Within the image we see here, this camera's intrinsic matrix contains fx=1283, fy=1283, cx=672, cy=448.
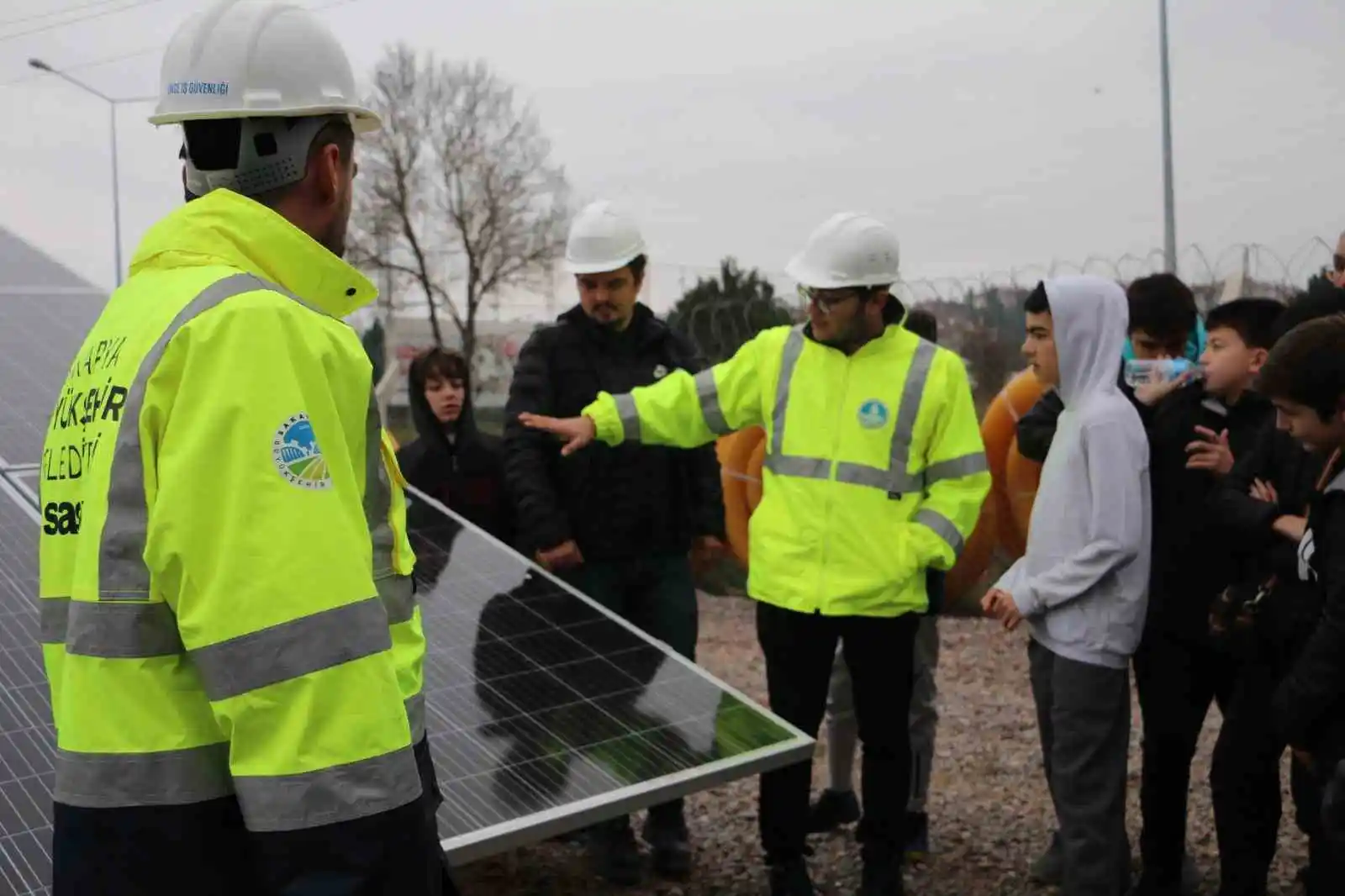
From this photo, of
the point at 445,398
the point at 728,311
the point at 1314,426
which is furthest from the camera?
the point at 728,311

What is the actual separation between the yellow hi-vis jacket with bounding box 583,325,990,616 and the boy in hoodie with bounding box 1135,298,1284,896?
24.2 inches

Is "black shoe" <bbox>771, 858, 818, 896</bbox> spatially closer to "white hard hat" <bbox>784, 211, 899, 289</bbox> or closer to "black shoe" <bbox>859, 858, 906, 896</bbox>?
"black shoe" <bbox>859, 858, 906, 896</bbox>

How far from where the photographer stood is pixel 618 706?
3.51 m

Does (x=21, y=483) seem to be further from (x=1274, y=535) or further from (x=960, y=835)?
(x=1274, y=535)

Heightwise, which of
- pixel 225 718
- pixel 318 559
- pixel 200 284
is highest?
pixel 200 284

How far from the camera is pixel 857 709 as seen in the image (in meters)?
4.34

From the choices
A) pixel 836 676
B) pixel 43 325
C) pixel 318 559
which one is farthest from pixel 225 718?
pixel 43 325

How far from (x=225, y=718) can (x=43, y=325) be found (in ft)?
14.7

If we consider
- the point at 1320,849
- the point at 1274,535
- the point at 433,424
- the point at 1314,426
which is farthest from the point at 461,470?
the point at 1320,849

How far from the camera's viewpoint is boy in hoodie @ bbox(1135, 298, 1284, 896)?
4086mm

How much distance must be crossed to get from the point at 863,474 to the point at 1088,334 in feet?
2.72

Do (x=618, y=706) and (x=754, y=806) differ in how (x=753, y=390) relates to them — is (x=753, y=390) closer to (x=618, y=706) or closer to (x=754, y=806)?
(x=618, y=706)

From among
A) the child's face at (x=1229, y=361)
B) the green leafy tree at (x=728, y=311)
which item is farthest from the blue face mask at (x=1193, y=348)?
the green leafy tree at (x=728, y=311)

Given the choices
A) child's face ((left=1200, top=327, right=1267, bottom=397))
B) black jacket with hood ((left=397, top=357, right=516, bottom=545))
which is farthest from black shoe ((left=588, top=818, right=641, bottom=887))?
child's face ((left=1200, top=327, right=1267, bottom=397))
